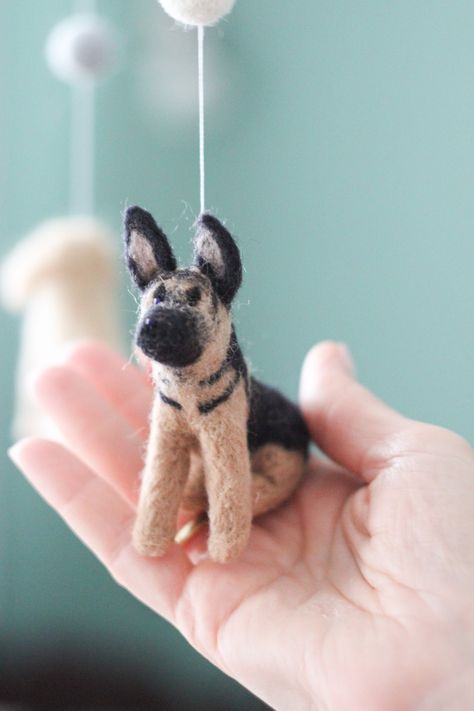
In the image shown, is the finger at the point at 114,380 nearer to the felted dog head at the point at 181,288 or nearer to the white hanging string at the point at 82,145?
the felted dog head at the point at 181,288

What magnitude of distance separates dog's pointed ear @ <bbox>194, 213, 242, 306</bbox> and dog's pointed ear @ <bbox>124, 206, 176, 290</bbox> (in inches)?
0.8

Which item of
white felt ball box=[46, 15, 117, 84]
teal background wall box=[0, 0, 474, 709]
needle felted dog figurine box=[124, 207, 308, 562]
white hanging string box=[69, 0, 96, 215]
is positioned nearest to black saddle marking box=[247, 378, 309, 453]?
needle felted dog figurine box=[124, 207, 308, 562]

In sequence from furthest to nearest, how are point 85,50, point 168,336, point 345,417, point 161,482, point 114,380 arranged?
point 85,50 → point 114,380 → point 345,417 → point 161,482 → point 168,336

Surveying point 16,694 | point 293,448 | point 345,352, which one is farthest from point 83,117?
point 16,694

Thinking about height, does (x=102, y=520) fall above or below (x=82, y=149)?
below

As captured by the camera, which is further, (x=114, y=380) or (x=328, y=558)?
(x=114, y=380)

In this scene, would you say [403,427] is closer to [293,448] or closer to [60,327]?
[293,448]

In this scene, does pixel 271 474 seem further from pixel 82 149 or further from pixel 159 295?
pixel 82 149

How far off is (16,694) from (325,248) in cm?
90

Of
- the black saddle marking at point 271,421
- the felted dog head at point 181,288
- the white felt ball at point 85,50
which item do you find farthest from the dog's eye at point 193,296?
the white felt ball at point 85,50

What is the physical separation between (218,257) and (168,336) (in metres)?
0.07

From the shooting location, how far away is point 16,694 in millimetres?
1211

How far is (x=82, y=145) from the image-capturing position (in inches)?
46.8

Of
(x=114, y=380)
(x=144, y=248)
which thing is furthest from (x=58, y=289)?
(x=144, y=248)
